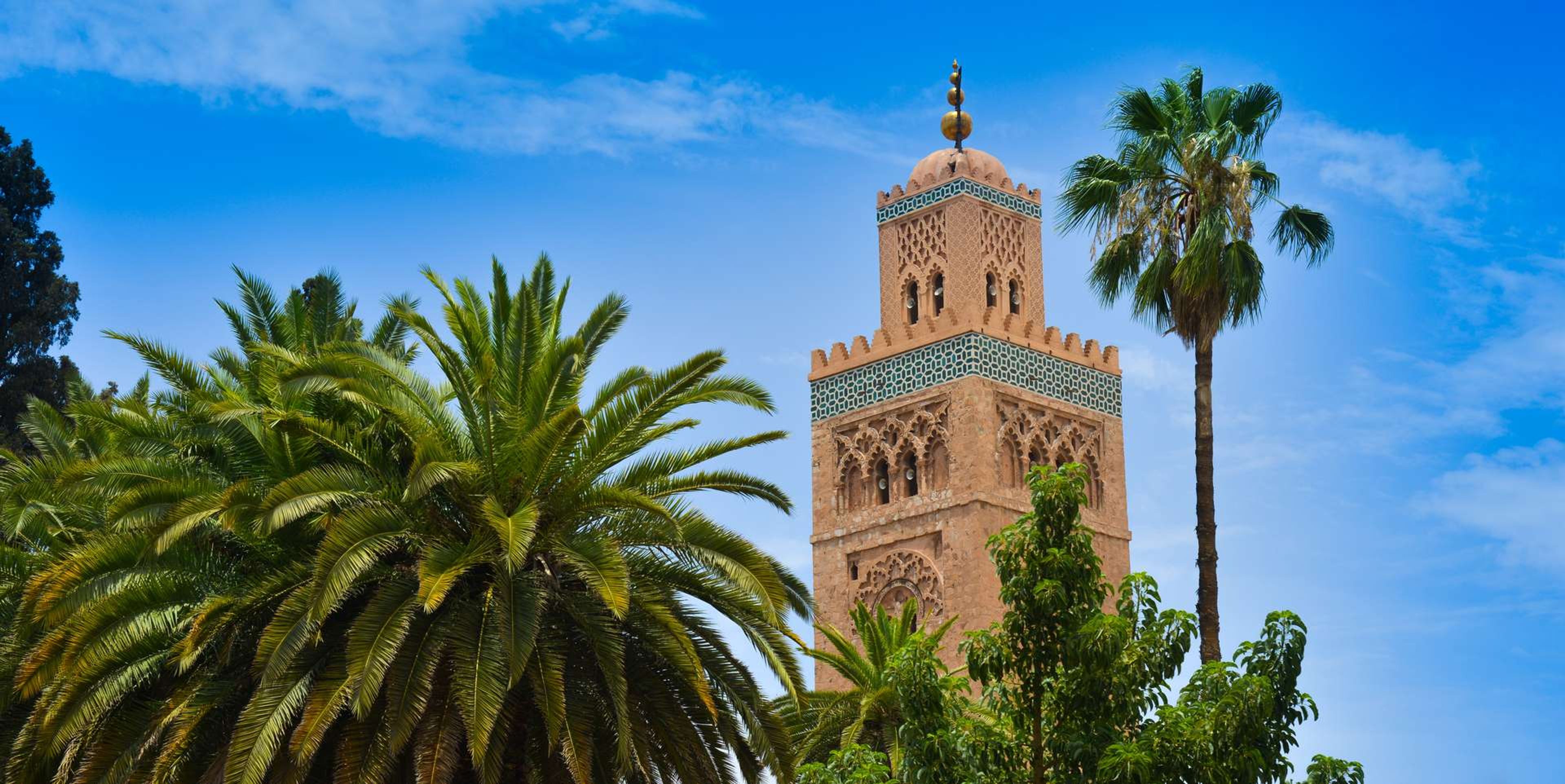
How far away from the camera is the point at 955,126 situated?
158ft

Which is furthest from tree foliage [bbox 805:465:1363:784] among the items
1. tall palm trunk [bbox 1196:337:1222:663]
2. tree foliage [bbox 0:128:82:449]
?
tree foliage [bbox 0:128:82:449]

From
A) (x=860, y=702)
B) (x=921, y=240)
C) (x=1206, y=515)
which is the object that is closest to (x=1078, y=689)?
(x=1206, y=515)

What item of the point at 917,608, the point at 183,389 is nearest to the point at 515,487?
the point at 183,389

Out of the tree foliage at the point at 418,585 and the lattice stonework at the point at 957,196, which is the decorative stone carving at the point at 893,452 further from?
the tree foliage at the point at 418,585

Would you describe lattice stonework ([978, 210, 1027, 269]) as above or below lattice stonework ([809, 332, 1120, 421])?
above

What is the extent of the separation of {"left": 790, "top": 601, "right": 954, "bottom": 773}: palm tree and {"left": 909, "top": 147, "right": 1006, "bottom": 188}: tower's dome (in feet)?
38.6

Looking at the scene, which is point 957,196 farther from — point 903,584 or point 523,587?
point 523,587

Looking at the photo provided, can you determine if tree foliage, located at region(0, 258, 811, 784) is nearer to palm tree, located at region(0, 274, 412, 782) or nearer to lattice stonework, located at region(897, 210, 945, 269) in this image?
palm tree, located at region(0, 274, 412, 782)

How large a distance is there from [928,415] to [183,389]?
20.7 meters

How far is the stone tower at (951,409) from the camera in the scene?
45219 mm

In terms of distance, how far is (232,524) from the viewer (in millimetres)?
24719

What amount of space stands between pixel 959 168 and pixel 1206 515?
69.4 ft

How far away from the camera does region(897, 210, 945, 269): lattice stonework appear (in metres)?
47.2

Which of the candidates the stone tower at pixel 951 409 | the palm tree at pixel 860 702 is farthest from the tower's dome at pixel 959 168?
the palm tree at pixel 860 702
